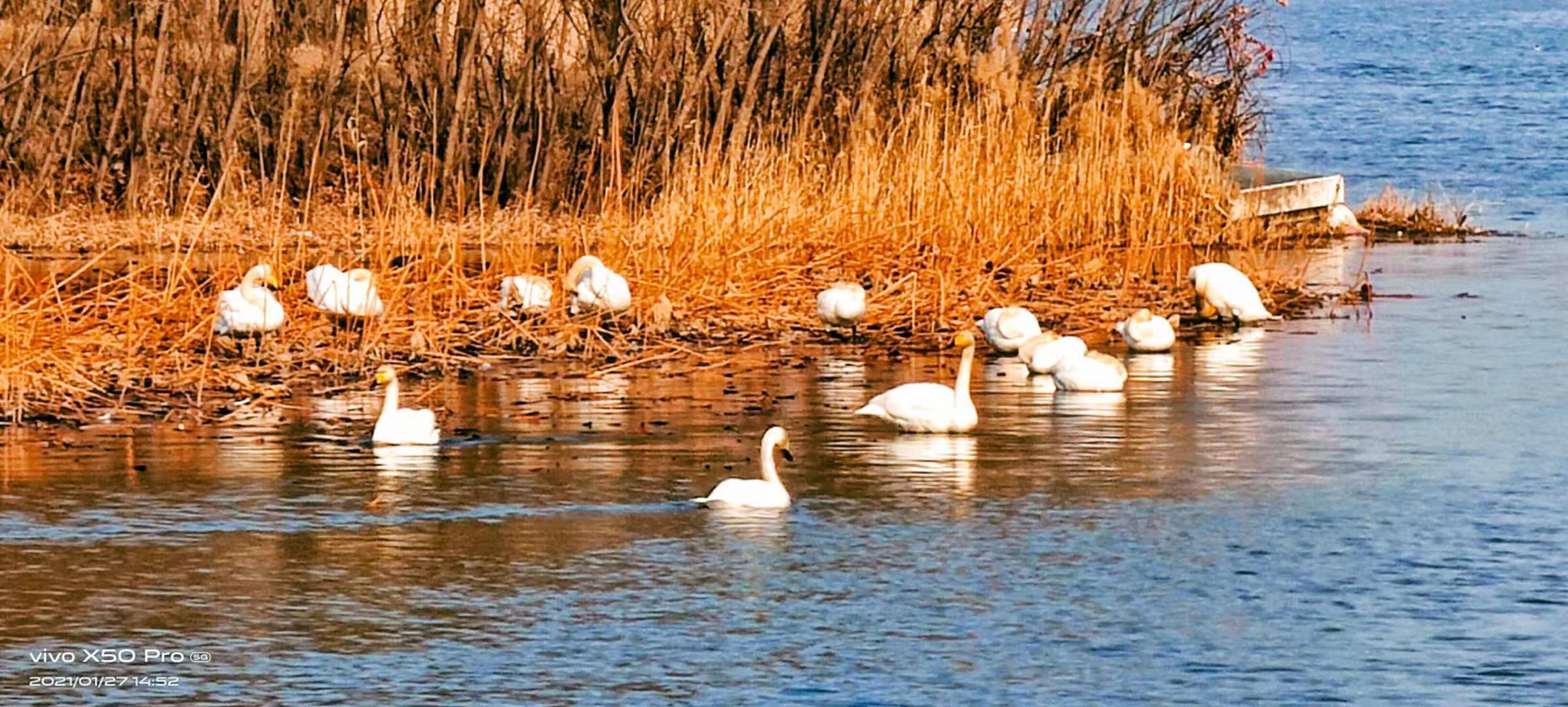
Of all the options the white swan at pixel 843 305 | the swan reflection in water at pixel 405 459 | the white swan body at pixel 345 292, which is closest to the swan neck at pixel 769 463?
the swan reflection in water at pixel 405 459

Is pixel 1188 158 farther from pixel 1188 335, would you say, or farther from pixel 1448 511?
pixel 1448 511

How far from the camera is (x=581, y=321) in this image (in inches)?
617

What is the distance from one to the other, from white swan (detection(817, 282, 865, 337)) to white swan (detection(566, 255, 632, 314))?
1.11 m

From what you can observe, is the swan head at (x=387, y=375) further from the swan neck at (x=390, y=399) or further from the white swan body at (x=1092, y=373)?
the white swan body at (x=1092, y=373)

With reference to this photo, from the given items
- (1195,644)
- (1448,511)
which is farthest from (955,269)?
(1195,644)

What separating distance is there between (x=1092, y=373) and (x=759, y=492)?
3.80m

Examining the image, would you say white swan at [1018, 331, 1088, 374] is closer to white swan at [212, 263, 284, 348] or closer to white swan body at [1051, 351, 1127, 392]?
white swan body at [1051, 351, 1127, 392]

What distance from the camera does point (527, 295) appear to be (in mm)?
15734

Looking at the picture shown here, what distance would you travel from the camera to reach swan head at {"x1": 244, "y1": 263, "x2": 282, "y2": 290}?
1455cm

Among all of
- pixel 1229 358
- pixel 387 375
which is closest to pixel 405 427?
pixel 387 375

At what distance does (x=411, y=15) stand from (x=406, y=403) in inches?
391

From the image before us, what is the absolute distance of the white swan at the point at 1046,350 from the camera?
14352 millimetres

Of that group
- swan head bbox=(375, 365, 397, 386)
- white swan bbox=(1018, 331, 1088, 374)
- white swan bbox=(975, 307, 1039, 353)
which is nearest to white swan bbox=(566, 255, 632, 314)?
white swan bbox=(975, 307, 1039, 353)

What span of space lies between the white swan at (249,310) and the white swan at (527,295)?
5.12ft
